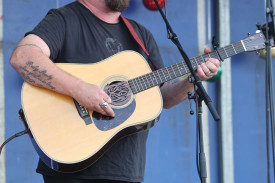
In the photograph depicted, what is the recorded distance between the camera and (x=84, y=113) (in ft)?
7.89

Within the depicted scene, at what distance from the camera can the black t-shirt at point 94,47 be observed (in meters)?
2.38

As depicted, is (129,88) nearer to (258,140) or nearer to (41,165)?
(41,165)

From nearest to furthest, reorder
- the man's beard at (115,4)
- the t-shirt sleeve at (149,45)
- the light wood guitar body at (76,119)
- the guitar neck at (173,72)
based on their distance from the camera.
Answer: the light wood guitar body at (76,119)
the guitar neck at (173,72)
the man's beard at (115,4)
the t-shirt sleeve at (149,45)

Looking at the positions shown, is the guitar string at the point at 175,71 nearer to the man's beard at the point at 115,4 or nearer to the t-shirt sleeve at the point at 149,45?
the t-shirt sleeve at the point at 149,45

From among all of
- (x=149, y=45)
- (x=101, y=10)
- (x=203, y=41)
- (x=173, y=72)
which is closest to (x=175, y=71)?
(x=173, y=72)

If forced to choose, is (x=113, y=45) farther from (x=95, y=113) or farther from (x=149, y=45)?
(x=95, y=113)

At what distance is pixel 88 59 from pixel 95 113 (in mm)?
338

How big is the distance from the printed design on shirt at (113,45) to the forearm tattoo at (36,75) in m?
0.41

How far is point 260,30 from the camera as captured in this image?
2598mm

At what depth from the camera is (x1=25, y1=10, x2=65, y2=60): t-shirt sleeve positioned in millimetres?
2460

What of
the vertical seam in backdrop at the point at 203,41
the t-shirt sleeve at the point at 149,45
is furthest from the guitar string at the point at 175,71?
the vertical seam in backdrop at the point at 203,41

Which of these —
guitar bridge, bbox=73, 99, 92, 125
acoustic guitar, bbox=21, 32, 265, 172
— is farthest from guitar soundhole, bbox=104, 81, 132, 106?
guitar bridge, bbox=73, 99, 92, 125

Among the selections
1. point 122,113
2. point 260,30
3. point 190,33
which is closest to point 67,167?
point 122,113

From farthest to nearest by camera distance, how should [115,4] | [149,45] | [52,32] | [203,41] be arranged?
1. [203,41]
2. [149,45]
3. [115,4]
4. [52,32]
